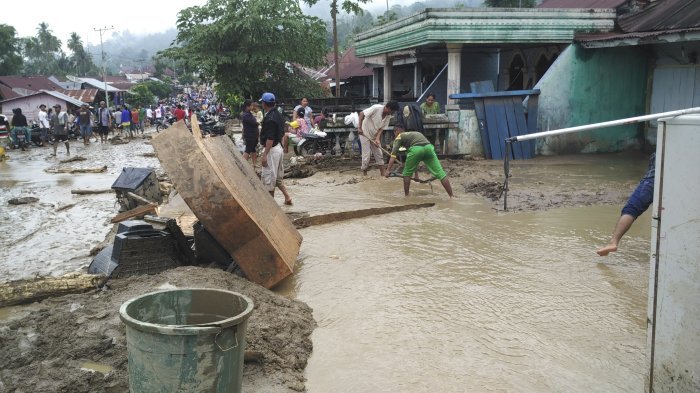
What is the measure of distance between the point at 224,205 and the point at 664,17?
11.3m

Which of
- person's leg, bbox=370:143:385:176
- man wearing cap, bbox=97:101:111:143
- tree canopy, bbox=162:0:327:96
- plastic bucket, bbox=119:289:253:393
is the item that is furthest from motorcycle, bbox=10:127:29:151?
plastic bucket, bbox=119:289:253:393

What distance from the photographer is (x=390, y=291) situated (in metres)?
4.92

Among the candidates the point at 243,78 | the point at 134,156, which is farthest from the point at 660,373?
the point at 243,78

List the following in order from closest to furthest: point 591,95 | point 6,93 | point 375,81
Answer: point 591,95
point 375,81
point 6,93

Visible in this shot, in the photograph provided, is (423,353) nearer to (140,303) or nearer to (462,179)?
(140,303)

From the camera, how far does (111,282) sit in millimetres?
4945

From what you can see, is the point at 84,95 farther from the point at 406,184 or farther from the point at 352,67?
the point at 406,184

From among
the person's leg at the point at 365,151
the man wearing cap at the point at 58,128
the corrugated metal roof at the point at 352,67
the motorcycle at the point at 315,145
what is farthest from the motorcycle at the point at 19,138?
the person's leg at the point at 365,151

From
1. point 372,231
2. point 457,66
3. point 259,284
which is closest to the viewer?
point 259,284

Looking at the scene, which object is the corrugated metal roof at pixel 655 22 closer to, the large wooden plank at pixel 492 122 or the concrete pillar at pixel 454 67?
the large wooden plank at pixel 492 122

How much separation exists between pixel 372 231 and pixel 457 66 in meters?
7.35

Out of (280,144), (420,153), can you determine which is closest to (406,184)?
(420,153)

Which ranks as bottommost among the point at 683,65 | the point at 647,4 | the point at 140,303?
the point at 140,303

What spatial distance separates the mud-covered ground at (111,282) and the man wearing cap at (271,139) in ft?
6.98
